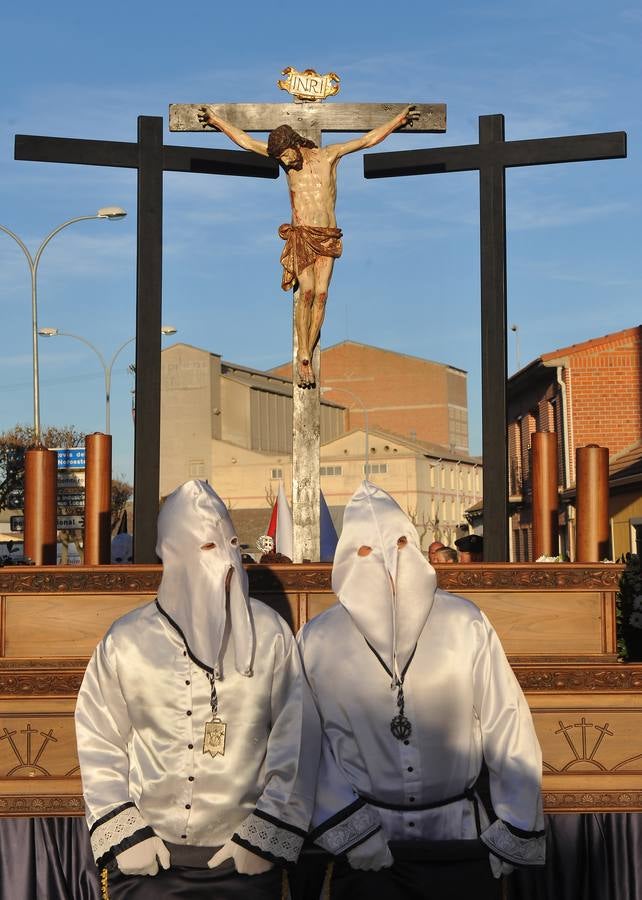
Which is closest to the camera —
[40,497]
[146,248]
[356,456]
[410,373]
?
[40,497]

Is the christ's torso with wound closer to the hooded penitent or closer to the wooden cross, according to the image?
the wooden cross

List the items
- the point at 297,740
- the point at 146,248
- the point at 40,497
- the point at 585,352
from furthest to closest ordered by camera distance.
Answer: the point at 585,352, the point at 146,248, the point at 40,497, the point at 297,740

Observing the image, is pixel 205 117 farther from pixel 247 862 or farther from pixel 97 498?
pixel 247 862

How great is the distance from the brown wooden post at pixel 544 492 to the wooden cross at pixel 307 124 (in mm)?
1356

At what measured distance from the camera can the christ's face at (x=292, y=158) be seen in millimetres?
8594

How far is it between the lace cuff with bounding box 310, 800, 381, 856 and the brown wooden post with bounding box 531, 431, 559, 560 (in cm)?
340

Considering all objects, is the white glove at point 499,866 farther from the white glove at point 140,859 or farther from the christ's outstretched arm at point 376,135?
the christ's outstretched arm at point 376,135

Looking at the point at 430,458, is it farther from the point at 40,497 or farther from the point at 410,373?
the point at 40,497

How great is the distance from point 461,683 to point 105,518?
11.5ft

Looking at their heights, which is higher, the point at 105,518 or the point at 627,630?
the point at 105,518

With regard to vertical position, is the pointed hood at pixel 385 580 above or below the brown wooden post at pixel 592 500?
below

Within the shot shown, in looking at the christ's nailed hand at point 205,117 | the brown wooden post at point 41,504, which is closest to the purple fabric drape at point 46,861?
the brown wooden post at point 41,504

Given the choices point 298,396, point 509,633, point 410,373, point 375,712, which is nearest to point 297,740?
point 375,712

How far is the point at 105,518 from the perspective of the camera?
8.06 m
